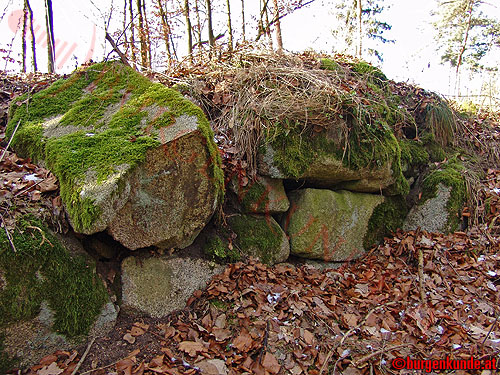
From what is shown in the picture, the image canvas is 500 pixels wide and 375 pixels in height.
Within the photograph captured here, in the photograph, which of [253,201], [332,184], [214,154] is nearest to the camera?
[214,154]

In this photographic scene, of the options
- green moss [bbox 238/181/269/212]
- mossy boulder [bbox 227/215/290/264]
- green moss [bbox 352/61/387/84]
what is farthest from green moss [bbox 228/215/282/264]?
green moss [bbox 352/61/387/84]

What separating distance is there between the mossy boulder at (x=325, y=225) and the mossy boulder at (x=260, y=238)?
0.22 m

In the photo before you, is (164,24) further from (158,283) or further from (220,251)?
(158,283)

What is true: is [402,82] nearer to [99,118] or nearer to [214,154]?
[214,154]

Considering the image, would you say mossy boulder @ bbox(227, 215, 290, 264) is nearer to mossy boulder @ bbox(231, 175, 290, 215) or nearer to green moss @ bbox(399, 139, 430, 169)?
mossy boulder @ bbox(231, 175, 290, 215)

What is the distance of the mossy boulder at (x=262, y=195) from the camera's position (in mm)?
3533

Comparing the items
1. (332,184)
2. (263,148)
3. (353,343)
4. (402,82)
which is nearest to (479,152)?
(402,82)

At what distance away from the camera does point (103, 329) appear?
8.05ft

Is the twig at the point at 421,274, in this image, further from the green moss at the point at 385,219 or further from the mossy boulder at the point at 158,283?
the mossy boulder at the point at 158,283

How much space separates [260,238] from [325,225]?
887 mm

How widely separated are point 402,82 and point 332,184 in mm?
3186

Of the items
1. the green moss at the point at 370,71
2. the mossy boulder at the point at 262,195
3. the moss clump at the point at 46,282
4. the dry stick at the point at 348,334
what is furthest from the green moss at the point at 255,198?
the green moss at the point at 370,71

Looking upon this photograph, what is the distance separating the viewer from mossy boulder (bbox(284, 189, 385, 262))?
383 centimetres

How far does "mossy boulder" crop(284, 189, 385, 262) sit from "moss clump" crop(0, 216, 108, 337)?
2185 mm
